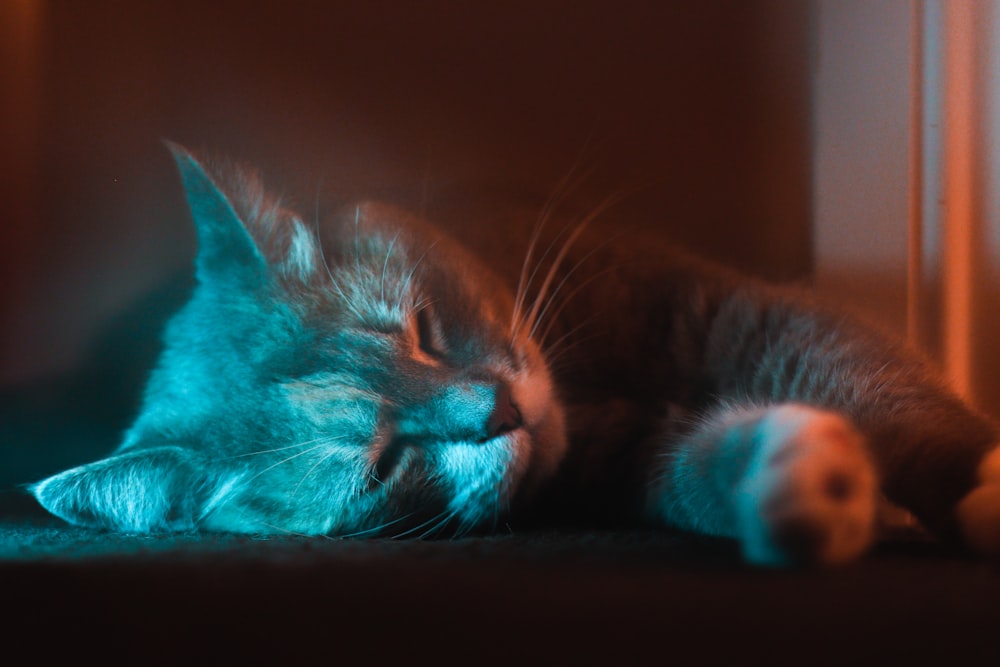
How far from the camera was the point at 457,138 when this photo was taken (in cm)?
119

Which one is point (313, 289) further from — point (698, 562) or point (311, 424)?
point (698, 562)

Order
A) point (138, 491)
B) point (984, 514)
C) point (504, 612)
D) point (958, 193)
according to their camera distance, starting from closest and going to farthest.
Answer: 1. point (504, 612)
2. point (984, 514)
3. point (138, 491)
4. point (958, 193)

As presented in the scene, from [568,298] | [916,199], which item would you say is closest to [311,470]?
[568,298]

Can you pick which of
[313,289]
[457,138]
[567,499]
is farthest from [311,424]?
[457,138]

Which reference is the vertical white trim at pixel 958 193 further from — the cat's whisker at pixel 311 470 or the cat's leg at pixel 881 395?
the cat's whisker at pixel 311 470

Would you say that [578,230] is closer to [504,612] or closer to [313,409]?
[313,409]

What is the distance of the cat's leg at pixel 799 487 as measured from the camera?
553 mm

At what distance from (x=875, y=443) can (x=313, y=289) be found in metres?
0.73

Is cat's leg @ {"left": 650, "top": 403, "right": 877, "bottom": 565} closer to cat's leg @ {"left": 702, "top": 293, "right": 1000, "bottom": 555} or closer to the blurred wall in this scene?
cat's leg @ {"left": 702, "top": 293, "right": 1000, "bottom": 555}

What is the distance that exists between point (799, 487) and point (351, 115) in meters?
0.85

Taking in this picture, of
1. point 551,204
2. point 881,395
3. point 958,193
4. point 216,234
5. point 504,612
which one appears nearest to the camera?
point 504,612

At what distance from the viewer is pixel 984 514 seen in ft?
2.13

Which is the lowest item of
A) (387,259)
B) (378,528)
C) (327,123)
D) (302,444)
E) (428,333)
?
(378,528)

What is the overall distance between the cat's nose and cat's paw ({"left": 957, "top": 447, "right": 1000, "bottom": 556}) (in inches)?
19.7
